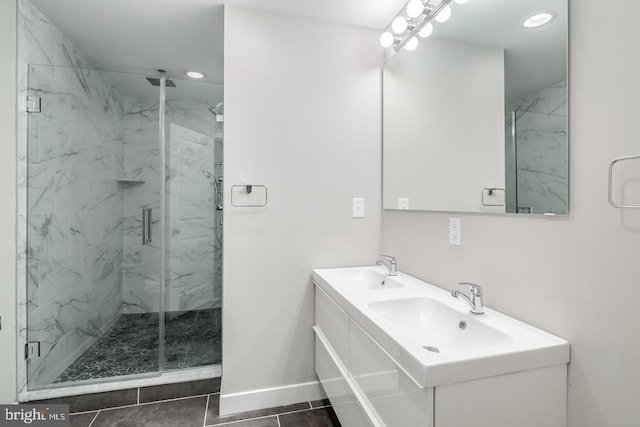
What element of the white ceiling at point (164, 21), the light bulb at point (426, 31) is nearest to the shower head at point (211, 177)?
the white ceiling at point (164, 21)

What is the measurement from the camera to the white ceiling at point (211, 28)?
1033 mm

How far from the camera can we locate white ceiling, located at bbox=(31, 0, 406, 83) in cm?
174

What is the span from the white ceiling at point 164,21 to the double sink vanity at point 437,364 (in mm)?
1643

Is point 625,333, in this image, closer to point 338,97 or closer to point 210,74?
point 338,97

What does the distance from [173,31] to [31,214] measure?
1.50 metres

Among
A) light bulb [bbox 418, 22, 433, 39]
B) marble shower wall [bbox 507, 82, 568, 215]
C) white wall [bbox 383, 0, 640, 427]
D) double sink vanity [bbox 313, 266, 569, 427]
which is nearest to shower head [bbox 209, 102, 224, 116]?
light bulb [bbox 418, 22, 433, 39]

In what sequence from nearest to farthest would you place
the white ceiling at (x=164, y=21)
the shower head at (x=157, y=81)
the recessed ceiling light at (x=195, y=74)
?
the white ceiling at (x=164, y=21), the shower head at (x=157, y=81), the recessed ceiling light at (x=195, y=74)

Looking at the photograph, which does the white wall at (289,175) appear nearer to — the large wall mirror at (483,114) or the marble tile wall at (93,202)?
the large wall mirror at (483,114)

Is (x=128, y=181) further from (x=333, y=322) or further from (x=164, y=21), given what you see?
(x=333, y=322)

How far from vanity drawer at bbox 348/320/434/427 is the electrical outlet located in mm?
619

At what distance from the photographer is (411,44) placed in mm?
1688

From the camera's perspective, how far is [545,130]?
100 cm

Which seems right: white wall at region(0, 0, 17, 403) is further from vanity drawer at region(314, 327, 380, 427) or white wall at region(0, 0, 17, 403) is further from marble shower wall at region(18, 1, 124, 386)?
vanity drawer at region(314, 327, 380, 427)

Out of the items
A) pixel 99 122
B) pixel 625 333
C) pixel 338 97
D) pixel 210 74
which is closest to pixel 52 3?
pixel 99 122
